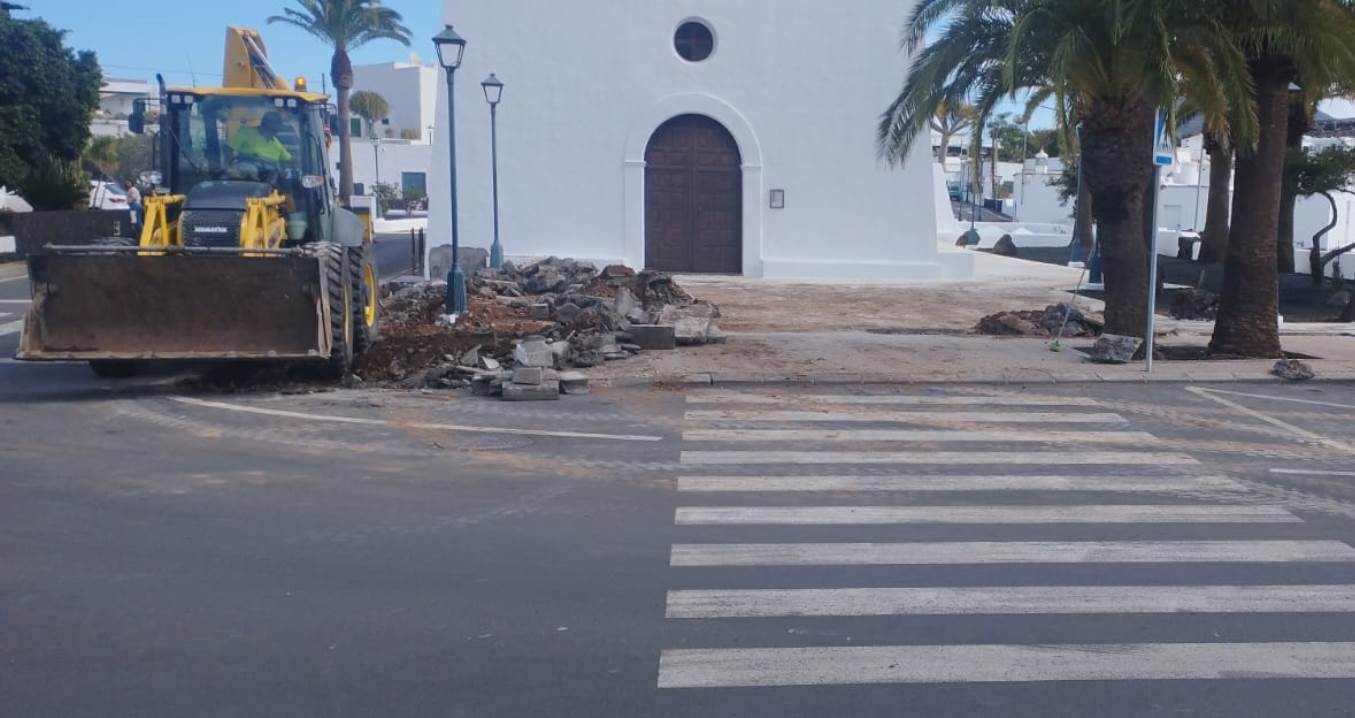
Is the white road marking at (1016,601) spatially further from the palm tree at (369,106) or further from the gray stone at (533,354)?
the palm tree at (369,106)

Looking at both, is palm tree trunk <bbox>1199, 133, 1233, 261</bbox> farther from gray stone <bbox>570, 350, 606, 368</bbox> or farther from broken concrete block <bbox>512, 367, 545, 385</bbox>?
broken concrete block <bbox>512, 367, 545, 385</bbox>

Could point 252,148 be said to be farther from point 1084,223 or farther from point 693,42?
point 1084,223

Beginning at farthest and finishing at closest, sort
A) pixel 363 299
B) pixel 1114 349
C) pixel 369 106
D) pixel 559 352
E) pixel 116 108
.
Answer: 1. pixel 116 108
2. pixel 369 106
3. pixel 1114 349
4. pixel 363 299
5. pixel 559 352

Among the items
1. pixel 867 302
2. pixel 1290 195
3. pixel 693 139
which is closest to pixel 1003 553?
pixel 867 302

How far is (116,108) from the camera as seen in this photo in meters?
89.1

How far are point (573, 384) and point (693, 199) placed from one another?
1612cm

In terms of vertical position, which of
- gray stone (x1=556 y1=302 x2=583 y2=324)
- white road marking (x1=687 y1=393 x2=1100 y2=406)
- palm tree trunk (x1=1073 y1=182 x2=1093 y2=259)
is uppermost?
palm tree trunk (x1=1073 y1=182 x2=1093 y2=259)

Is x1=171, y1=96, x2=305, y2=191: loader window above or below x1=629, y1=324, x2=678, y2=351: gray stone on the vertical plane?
above

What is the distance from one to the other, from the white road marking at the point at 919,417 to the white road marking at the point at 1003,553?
4.25 metres

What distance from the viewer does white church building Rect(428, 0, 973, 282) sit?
27922mm

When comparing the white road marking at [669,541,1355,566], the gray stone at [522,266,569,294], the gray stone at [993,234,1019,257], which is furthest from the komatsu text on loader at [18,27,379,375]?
the gray stone at [993,234,1019,257]

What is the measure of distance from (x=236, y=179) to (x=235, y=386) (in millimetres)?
2735

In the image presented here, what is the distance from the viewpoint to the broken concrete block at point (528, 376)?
42.3ft

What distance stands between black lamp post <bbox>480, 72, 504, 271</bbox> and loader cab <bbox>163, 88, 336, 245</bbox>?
1023cm
